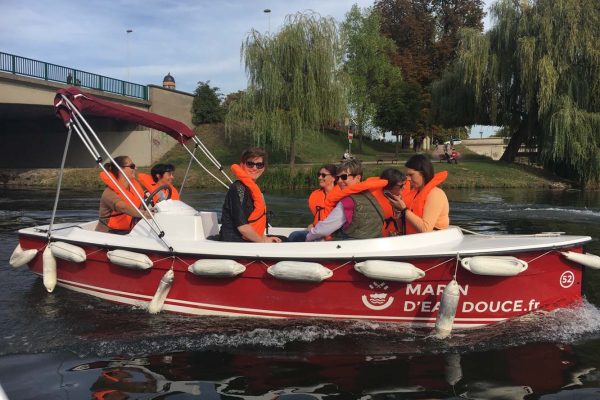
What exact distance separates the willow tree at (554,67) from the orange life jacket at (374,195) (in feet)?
66.5

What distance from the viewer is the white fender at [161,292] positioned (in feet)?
18.1

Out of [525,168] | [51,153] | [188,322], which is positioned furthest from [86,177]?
[188,322]

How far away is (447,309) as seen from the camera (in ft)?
15.2

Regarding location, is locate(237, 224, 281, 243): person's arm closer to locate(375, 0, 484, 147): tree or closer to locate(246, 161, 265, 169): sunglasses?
locate(246, 161, 265, 169): sunglasses

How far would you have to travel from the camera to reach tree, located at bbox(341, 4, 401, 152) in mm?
38250

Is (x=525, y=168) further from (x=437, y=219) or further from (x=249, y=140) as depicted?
(x=437, y=219)

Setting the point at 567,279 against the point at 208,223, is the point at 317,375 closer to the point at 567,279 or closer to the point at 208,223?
the point at 567,279

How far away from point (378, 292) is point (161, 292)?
2.20 metres

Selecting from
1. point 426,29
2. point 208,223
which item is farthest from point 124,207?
point 426,29

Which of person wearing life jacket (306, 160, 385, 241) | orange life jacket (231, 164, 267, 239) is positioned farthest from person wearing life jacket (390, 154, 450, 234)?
orange life jacket (231, 164, 267, 239)

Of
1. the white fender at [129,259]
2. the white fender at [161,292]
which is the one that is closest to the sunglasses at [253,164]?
the white fender at [161,292]

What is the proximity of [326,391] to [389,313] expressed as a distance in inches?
51.5

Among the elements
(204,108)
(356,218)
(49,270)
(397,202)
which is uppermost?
(204,108)

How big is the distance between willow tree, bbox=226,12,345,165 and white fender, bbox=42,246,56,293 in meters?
21.2
